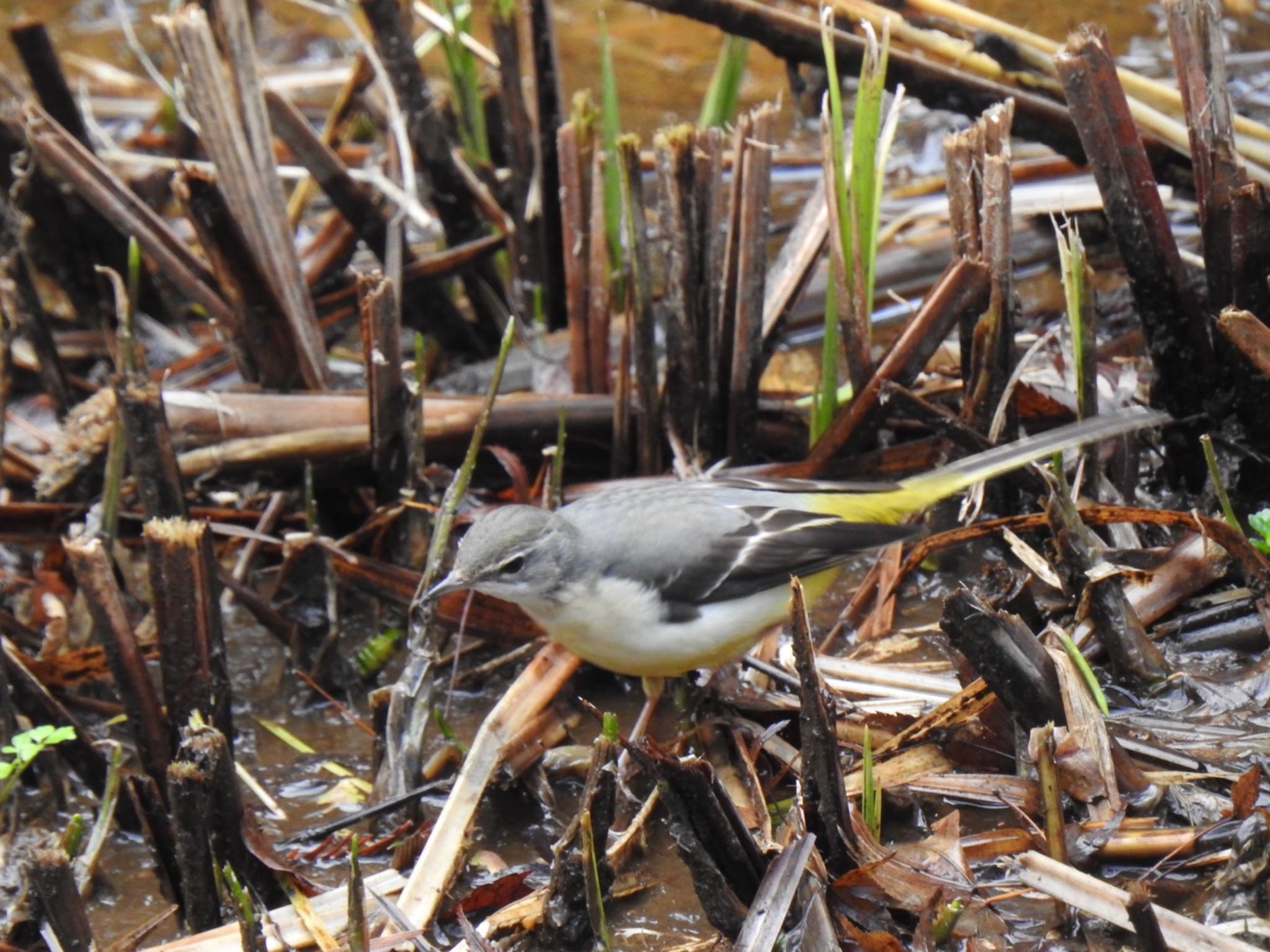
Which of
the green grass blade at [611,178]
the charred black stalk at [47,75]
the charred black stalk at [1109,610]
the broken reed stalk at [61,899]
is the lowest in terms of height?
the broken reed stalk at [61,899]

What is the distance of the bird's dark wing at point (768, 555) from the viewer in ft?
16.8

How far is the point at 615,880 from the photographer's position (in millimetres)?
4426

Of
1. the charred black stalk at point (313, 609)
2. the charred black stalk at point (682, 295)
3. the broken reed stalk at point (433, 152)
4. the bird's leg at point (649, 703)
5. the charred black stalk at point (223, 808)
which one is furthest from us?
the broken reed stalk at point (433, 152)

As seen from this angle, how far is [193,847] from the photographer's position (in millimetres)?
4184

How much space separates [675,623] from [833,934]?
144 cm

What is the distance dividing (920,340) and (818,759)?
6.81 ft

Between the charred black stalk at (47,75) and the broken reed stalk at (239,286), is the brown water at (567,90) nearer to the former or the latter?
the broken reed stalk at (239,286)

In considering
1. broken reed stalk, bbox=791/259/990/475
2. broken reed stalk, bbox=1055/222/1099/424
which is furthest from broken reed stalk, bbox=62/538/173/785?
broken reed stalk, bbox=1055/222/1099/424

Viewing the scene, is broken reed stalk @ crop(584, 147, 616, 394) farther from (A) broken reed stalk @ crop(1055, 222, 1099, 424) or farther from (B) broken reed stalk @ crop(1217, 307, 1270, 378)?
(B) broken reed stalk @ crop(1217, 307, 1270, 378)

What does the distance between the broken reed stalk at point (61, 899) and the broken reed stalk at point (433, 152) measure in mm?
4086

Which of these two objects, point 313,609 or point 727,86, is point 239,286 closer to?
point 313,609

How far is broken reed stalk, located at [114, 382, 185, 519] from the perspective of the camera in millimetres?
4965

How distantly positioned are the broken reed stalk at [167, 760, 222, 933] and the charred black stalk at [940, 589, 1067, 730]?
2.27m

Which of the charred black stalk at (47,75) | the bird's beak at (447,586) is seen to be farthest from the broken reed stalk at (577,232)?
the charred black stalk at (47,75)
